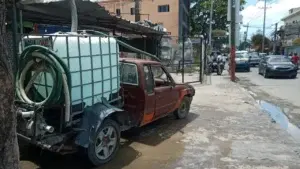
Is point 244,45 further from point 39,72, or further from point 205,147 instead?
point 39,72

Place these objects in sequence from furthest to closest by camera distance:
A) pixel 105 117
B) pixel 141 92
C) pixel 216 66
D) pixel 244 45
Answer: pixel 244 45 → pixel 216 66 → pixel 141 92 → pixel 105 117

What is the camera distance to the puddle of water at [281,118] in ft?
25.8

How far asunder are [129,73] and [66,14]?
382 cm

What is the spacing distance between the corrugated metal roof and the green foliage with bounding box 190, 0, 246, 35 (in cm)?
4138

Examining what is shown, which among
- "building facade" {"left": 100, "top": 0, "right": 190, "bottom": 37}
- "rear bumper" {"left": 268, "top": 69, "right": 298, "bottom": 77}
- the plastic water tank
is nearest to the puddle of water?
the plastic water tank

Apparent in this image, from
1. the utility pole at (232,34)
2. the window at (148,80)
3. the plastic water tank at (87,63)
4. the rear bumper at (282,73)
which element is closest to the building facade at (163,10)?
the rear bumper at (282,73)

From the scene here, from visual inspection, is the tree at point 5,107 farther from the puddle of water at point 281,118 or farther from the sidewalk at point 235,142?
the puddle of water at point 281,118

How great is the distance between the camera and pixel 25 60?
5.00m

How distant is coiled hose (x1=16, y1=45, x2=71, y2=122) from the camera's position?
15.2 feet

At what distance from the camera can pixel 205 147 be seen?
6402 mm

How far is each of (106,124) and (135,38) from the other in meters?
11.9

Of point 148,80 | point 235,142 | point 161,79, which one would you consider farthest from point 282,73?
point 148,80

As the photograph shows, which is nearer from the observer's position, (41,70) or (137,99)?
(41,70)

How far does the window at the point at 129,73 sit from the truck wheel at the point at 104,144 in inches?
45.7
